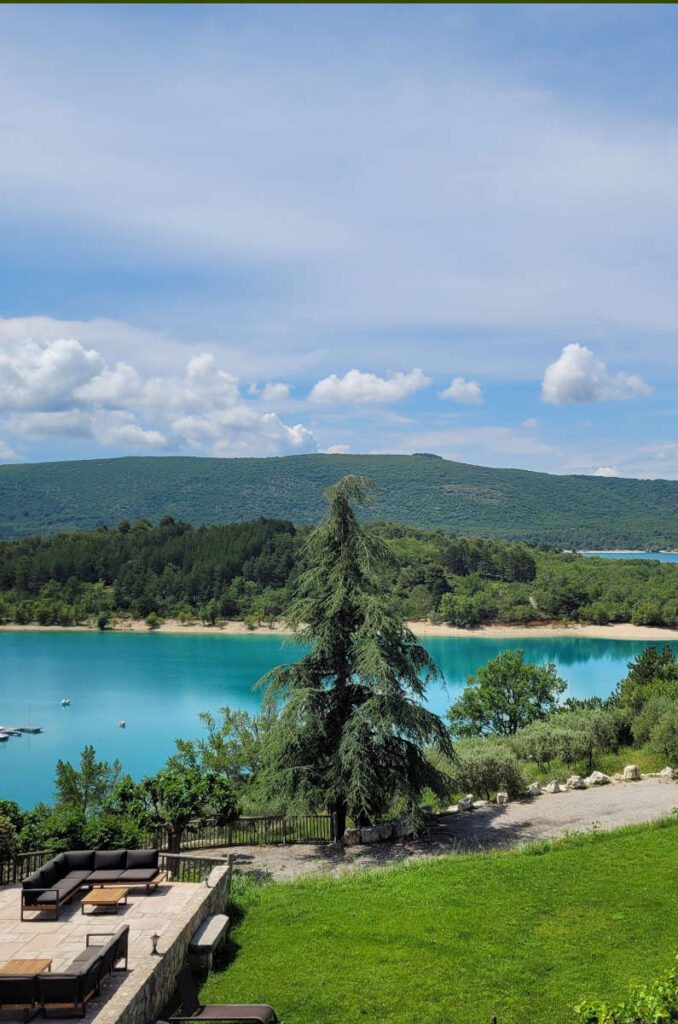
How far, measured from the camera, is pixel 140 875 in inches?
356

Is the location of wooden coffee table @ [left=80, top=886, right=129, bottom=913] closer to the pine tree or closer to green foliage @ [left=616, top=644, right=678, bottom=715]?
the pine tree

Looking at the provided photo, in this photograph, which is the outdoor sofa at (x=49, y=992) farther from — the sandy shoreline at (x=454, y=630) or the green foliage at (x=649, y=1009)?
the sandy shoreline at (x=454, y=630)

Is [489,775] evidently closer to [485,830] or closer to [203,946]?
[485,830]

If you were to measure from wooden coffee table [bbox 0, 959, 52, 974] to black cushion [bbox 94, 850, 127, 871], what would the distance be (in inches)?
102

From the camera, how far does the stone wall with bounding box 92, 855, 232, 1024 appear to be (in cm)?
611

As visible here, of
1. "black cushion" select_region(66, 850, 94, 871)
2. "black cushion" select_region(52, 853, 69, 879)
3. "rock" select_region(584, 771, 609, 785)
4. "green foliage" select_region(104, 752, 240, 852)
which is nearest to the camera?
"black cushion" select_region(52, 853, 69, 879)

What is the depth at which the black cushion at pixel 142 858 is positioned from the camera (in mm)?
9289

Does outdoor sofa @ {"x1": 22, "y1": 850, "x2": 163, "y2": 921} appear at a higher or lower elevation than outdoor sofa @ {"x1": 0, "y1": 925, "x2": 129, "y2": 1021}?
lower

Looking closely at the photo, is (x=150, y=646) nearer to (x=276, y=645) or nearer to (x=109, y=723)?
(x=276, y=645)

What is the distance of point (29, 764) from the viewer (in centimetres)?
3666

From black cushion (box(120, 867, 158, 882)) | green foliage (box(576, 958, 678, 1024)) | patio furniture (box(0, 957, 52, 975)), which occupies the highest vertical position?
green foliage (box(576, 958, 678, 1024))

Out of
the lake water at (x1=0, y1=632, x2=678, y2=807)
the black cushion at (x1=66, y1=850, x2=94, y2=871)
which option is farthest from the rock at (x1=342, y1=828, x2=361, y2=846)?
the lake water at (x1=0, y1=632, x2=678, y2=807)

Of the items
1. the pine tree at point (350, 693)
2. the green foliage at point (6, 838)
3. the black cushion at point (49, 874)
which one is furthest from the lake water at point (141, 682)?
the black cushion at point (49, 874)

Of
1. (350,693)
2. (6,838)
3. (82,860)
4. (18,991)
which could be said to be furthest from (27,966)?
(350,693)
